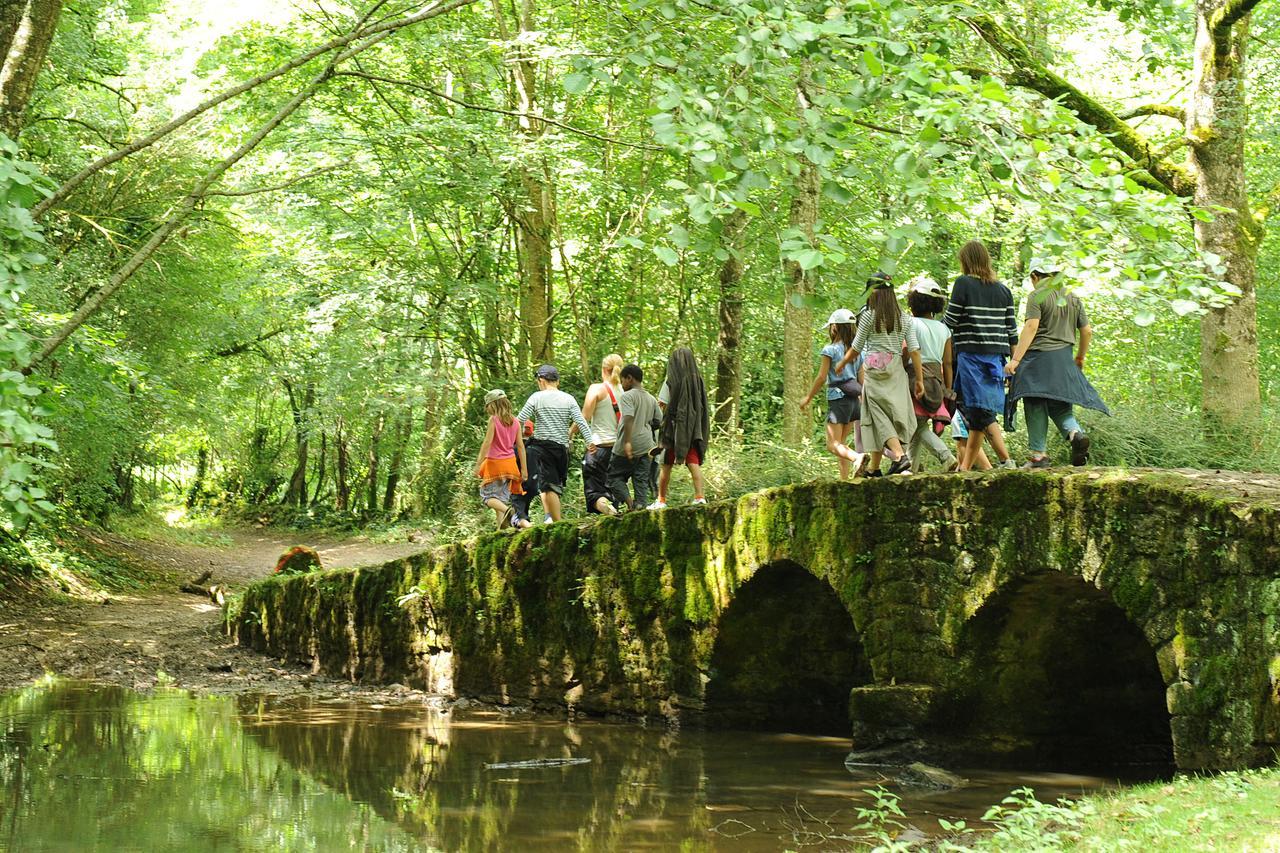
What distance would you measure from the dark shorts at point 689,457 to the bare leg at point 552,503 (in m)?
1.83

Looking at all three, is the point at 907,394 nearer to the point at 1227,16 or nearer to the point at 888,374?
the point at 888,374

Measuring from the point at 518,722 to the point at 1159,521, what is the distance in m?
6.64

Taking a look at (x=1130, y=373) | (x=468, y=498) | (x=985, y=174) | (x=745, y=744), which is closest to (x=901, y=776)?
(x=745, y=744)

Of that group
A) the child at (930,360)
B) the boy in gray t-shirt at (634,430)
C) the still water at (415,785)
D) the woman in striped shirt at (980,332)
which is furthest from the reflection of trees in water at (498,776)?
the woman in striped shirt at (980,332)

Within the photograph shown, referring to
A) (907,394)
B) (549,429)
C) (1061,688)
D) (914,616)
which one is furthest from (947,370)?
(549,429)

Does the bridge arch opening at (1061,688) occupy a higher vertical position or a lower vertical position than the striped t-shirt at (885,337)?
lower

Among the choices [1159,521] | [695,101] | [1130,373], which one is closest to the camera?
[695,101]

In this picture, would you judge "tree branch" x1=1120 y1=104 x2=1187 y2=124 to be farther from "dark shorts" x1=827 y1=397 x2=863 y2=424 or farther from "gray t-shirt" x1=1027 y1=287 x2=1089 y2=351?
"gray t-shirt" x1=1027 y1=287 x2=1089 y2=351

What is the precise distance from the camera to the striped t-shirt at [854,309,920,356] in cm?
962

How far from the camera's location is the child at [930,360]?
392 inches

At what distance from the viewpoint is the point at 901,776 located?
8.72 m

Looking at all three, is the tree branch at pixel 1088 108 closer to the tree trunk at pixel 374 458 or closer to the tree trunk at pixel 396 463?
the tree trunk at pixel 396 463

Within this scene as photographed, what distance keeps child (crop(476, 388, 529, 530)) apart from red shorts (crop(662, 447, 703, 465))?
172 centimetres

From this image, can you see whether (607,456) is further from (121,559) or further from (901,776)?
(121,559)
